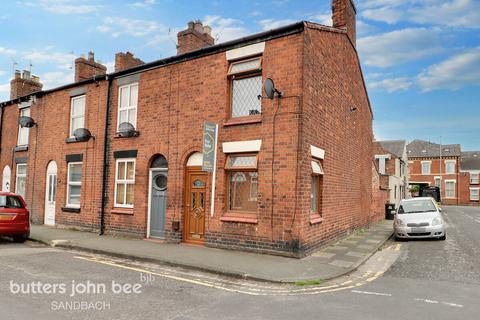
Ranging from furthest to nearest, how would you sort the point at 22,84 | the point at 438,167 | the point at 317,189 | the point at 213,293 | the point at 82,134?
the point at 438,167, the point at 22,84, the point at 82,134, the point at 317,189, the point at 213,293

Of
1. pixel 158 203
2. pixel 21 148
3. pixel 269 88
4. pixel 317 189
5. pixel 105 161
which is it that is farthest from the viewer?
pixel 21 148

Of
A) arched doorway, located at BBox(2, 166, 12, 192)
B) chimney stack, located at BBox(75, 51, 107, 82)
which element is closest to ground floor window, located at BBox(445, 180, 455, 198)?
chimney stack, located at BBox(75, 51, 107, 82)

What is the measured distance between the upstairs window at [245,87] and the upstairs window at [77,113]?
730cm

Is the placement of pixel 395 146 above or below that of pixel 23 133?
above

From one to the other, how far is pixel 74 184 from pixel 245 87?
851 cm

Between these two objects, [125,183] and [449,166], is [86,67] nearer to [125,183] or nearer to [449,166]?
[125,183]

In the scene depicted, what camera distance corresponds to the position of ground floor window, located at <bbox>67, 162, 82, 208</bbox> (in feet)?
49.0

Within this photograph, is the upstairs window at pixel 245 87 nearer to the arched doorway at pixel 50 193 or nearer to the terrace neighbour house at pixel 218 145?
the terrace neighbour house at pixel 218 145

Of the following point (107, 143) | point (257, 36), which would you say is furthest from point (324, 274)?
point (107, 143)

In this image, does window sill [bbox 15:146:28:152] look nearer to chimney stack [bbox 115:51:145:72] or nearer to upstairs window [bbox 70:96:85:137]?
upstairs window [bbox 70:96:85:137]

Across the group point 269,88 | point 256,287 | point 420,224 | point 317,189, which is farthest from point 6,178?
point 420,224

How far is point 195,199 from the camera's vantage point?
1160 cm

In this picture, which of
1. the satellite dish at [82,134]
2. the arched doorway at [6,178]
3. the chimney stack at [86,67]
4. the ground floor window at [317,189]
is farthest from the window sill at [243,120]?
the arched doorway at [6,178]

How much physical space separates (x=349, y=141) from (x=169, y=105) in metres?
7.22
